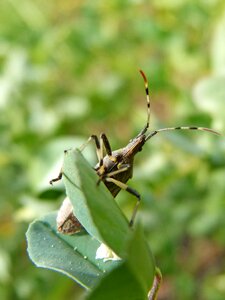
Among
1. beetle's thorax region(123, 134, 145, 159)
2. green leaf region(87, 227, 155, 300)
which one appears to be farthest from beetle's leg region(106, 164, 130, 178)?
green leaf region(87, 227, 155, 300)

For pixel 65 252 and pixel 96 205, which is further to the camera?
pixel 65 252

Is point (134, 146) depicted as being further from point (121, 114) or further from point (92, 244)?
point (121, 114)

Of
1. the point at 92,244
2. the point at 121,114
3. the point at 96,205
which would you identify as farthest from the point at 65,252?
the point at 121,114

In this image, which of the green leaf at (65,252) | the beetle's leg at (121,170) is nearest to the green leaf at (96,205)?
the green leaf at (65,252)

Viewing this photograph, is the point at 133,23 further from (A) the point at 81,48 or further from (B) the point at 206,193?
(B) the point at 206,193

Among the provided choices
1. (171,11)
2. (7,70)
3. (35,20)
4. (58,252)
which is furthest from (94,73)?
(58,252)

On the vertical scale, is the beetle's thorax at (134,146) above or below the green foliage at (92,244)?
above

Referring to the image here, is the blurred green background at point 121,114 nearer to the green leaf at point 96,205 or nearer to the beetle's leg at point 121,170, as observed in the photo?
the beetle's leg at point 121,170
